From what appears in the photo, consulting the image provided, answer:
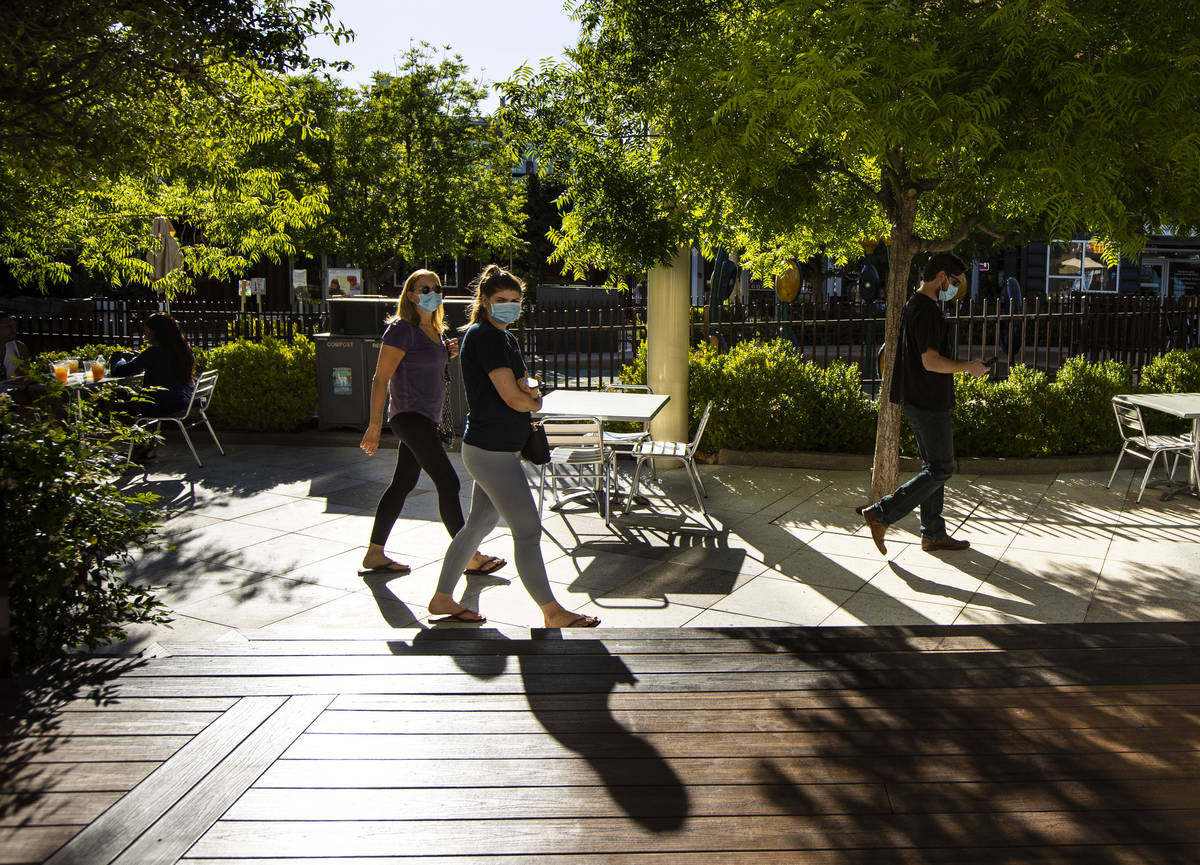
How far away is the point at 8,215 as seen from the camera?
11438 mm

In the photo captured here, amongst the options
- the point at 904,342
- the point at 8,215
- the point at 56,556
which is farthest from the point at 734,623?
the point at 8,215

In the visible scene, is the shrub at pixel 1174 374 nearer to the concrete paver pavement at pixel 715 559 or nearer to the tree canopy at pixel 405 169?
the concrete paver pavement at pixel 715 559

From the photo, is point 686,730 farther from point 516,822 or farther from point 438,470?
point 438,470

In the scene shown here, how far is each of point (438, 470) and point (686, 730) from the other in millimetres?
2941

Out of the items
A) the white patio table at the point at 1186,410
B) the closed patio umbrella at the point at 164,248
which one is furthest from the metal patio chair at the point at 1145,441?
the closed patio umbrella at the point at 164,248

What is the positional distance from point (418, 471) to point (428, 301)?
1028mm

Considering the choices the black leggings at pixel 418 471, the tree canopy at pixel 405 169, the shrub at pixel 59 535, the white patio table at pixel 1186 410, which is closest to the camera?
the shrub at pixel 59 535

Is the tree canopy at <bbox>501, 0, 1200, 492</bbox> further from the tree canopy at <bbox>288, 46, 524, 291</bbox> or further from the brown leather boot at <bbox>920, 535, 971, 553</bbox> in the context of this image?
the tree canopy at <bbox>288, 46, 524, 291</bbox>

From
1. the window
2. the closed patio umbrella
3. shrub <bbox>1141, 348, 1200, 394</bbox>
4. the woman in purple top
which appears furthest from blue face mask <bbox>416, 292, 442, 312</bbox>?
the window

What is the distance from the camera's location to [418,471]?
6.10 metres

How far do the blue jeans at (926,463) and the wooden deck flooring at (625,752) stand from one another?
2.06 m

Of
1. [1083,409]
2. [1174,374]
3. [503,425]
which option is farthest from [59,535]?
[1174,374]

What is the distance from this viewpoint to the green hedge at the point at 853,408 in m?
9.72

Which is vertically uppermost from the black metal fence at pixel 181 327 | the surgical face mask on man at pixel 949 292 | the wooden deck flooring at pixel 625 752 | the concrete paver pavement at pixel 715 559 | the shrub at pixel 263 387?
the surgical face mask on man at pixel 949 292
